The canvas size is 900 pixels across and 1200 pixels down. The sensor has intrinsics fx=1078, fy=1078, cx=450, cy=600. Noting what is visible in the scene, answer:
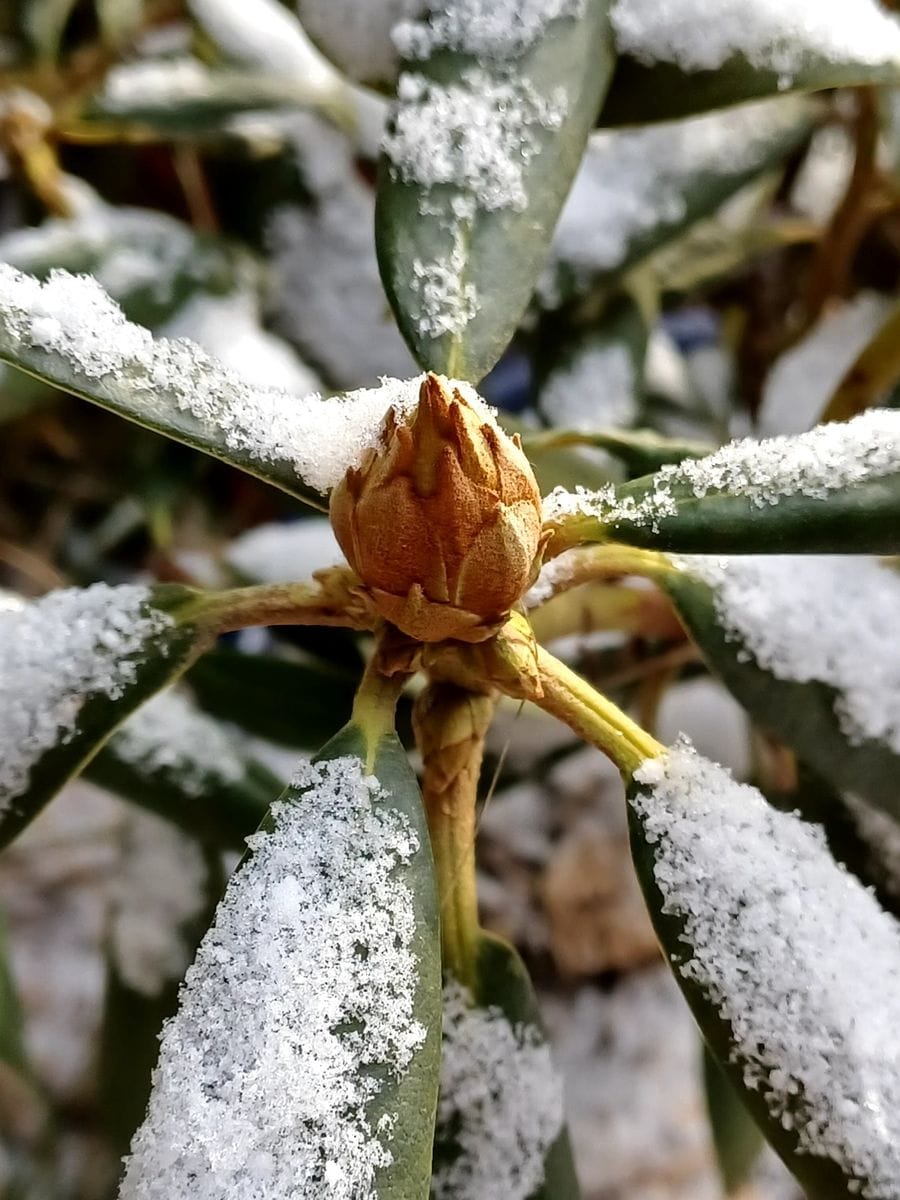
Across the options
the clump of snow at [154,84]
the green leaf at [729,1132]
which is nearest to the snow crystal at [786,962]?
the green leaf at [729,1132]

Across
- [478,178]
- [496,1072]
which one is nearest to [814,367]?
[478,178]

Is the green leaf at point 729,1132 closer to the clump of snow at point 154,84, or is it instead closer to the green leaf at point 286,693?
the green leaf at point 286,693

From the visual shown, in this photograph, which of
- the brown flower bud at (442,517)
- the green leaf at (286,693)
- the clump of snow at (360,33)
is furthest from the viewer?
the green leaf at (286,693)

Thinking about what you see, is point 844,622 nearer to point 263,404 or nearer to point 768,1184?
point 263,404

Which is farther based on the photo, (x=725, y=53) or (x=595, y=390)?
(x=595, y=390)

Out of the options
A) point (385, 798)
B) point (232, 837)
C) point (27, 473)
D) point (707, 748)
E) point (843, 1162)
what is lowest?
point (843, 1162)

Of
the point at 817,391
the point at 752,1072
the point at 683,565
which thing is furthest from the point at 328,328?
the point at 752,1072

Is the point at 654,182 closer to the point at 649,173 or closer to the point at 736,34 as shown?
the point at 649,173
